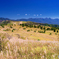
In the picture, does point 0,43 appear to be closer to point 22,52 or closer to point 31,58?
point 22,52

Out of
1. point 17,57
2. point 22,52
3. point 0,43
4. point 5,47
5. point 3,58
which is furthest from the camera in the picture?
point 0,43

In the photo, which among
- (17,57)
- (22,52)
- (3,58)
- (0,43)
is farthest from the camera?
(0,43)

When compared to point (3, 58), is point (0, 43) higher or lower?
higher

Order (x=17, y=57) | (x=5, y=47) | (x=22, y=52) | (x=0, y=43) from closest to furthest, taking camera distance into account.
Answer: (x=17, y=57) < (x=22, y=52) < (x=5, y=47) < (x=0, y=43)

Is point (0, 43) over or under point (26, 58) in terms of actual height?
over

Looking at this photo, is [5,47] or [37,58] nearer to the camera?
[37,58]

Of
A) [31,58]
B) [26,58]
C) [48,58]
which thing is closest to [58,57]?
[48,58]

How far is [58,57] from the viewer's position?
11.7 feet

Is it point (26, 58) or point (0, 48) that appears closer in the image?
point (26, 58)

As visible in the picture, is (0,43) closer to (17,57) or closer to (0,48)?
(0,48)

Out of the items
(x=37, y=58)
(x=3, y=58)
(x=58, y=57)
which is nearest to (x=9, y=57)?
(x=3, y=58)

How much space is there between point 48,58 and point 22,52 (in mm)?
1657

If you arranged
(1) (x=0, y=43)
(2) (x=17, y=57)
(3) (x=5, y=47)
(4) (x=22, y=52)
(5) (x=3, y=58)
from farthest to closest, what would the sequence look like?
1. (1) (x=0, y=43)
2. (3) (x=5, y=47)
3. (4) (x=22, y=52)
4. (2) (x=17, y=57)
5. (5) (x=3, y=58)

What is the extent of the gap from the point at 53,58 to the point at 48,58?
27cm
